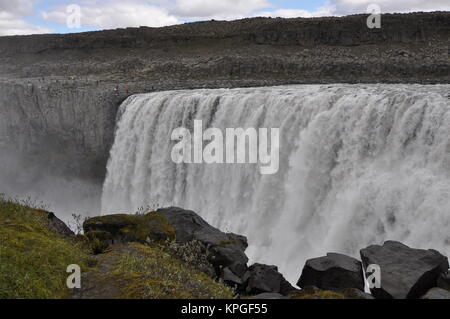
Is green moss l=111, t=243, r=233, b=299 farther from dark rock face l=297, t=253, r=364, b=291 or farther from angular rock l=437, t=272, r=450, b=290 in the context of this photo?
angular rock l=437, t=272, r=450, b=290

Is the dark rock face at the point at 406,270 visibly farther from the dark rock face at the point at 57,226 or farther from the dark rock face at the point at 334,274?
the dark rock face at the point at 57,226

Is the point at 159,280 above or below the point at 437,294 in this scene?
above

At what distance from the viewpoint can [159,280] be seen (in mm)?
7871

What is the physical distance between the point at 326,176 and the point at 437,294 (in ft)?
30.1

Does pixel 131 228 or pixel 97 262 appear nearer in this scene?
pixel 97 262

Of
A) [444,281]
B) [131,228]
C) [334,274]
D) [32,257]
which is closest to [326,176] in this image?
[334,274]

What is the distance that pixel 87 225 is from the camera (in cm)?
1138

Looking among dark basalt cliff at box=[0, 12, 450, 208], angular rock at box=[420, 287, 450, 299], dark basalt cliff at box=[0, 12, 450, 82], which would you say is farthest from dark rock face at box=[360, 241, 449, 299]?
dark basalt cliff at box=[0, 12, 450, 82]

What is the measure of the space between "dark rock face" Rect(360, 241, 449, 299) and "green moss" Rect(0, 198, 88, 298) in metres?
6.41

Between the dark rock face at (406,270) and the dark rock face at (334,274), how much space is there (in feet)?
1.52

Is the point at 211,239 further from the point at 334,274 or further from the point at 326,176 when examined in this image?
the point at 326,176

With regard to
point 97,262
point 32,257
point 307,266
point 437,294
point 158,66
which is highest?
point 158,66

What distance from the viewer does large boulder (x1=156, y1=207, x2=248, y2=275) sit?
435 inches

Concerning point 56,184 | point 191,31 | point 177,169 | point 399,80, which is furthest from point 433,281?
point 191,31
